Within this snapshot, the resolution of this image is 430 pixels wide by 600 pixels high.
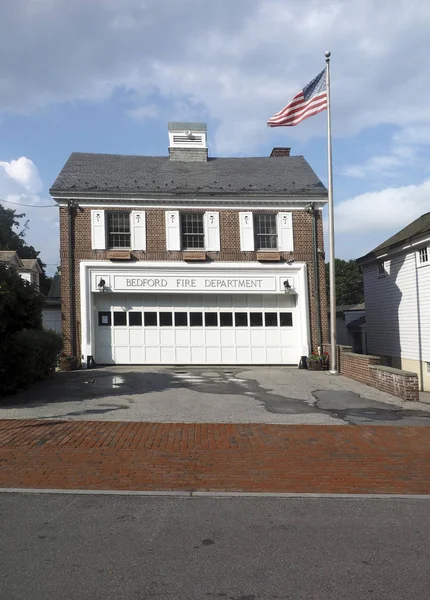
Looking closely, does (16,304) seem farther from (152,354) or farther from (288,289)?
(288,289)

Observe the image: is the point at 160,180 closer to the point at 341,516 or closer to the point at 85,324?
the point at 85,324

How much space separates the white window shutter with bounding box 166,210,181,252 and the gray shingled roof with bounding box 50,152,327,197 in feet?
2.61

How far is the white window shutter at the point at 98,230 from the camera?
18.9 meters

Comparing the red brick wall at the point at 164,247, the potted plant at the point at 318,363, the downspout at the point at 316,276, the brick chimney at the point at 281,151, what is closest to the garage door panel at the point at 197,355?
the red brick wall at the point at 164,247

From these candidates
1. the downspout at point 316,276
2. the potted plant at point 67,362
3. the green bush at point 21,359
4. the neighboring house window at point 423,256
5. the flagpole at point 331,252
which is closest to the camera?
the green bush at point 21,359

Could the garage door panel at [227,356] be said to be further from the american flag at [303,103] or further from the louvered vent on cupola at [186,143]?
the louvered vent on cupola at [186,143]

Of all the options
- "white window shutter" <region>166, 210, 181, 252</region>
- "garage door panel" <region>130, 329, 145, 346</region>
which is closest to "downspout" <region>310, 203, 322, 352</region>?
"white window shutter" <region>166, 210, 181, 252</region>

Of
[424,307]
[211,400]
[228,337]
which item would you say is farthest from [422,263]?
[211,400]

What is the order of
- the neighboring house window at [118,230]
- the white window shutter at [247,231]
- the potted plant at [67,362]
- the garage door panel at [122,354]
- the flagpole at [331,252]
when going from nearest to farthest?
1. the flagpole at [331,252]
2. the potted plant at [67,362]
3. the garage door panel at [122,354]
4. the neighboring house window at [118,230]
5. the white window shutter at [247,231]

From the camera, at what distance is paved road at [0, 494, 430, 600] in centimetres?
362

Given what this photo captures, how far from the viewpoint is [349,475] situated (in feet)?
21.0

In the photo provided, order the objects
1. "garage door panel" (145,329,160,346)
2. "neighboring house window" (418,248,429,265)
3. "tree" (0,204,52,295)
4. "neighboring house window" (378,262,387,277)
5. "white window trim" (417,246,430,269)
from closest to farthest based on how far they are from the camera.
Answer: "white window trim" (417,246,430,269)
"neighboring house window" (418,248,429,265)
"garage door panel" (145,329,160,346)
"neighboring house window" (378,262,387,277)
"tree" (0,204,52,295)

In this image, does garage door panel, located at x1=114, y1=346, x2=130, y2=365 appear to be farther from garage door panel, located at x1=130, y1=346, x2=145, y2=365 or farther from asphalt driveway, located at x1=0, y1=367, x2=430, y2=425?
asphalt driveway, located at x1=0, y1=367, x2=430, y2=425

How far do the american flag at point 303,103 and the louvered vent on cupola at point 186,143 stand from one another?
591 centimetres
